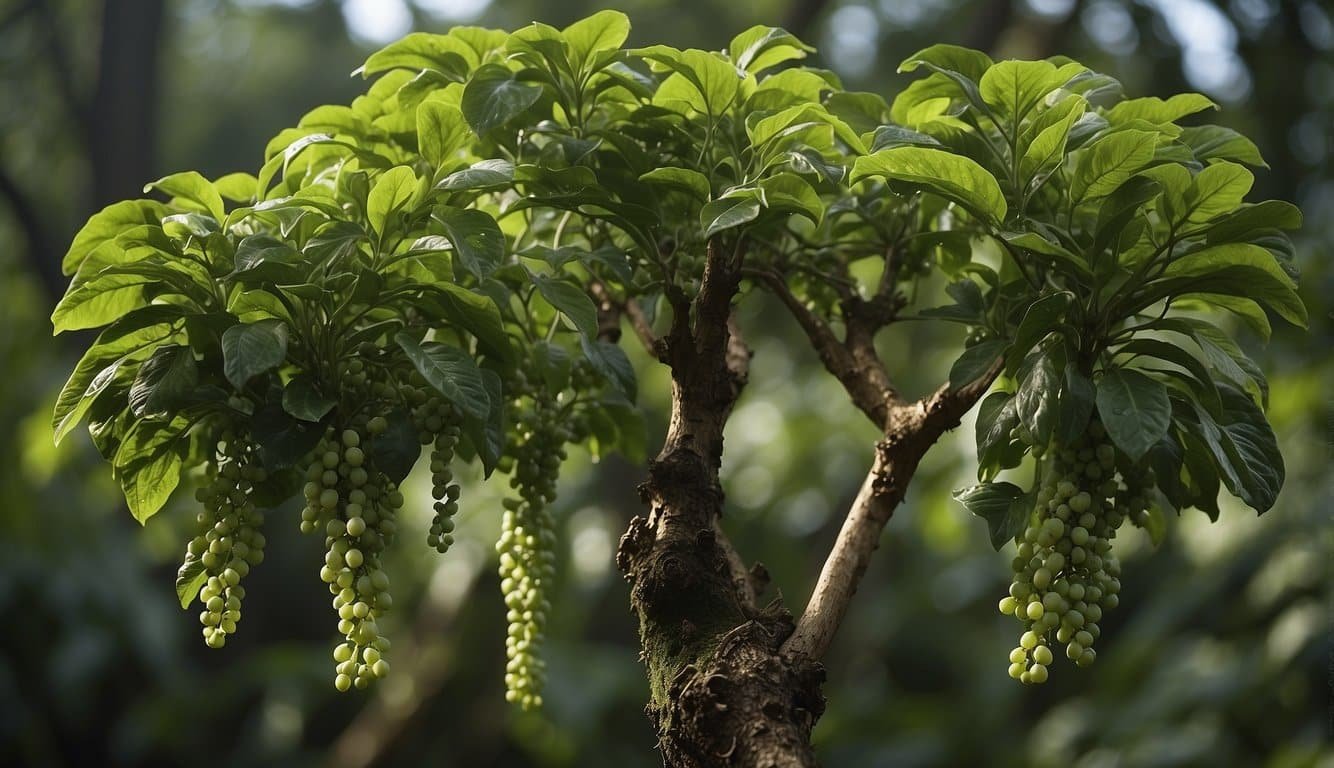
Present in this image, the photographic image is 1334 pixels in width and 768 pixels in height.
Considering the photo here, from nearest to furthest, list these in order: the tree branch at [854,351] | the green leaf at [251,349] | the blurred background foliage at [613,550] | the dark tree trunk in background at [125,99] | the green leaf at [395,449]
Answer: the green leaf at [251,349] → the green leaf at [395,449] → the tree branch at [854,351] → the blurred background foliage at [613,550] → the dark tree trunk in background at [125,99]

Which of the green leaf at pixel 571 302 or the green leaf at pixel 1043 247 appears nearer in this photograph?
the green leaf at pixel 1043 247

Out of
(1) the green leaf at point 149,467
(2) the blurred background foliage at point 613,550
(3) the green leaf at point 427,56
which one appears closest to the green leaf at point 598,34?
(3) the green leaf at point 427,56

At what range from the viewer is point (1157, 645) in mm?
3646

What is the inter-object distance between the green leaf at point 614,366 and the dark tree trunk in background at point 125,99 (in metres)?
3.18

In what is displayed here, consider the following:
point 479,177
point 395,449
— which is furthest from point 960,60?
point 395,449

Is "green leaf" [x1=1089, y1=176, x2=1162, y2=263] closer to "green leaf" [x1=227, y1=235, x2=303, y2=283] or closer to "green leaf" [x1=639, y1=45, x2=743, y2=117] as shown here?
"green leaf" [x1=639, y1=45, x2=743, y2=117]

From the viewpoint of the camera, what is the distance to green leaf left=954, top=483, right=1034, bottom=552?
3.10ft

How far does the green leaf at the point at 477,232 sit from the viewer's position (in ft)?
2.91

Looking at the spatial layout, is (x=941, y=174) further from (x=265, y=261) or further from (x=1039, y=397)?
(x=265, y=261)

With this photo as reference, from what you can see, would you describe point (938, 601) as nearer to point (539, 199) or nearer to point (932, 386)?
point (932, 386)

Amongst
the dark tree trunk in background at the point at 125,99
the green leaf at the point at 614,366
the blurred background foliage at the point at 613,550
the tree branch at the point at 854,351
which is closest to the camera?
the green leaf at the point at 614,366

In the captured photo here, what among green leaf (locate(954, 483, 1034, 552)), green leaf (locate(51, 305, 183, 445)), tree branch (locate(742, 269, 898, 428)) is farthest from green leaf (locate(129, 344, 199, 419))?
green leaf (locate(954, 483, 1034, 552))

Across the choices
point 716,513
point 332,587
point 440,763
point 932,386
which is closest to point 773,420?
point 932,386

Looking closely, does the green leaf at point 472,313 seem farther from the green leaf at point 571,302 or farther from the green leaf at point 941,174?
the green leaf at point 941,174
